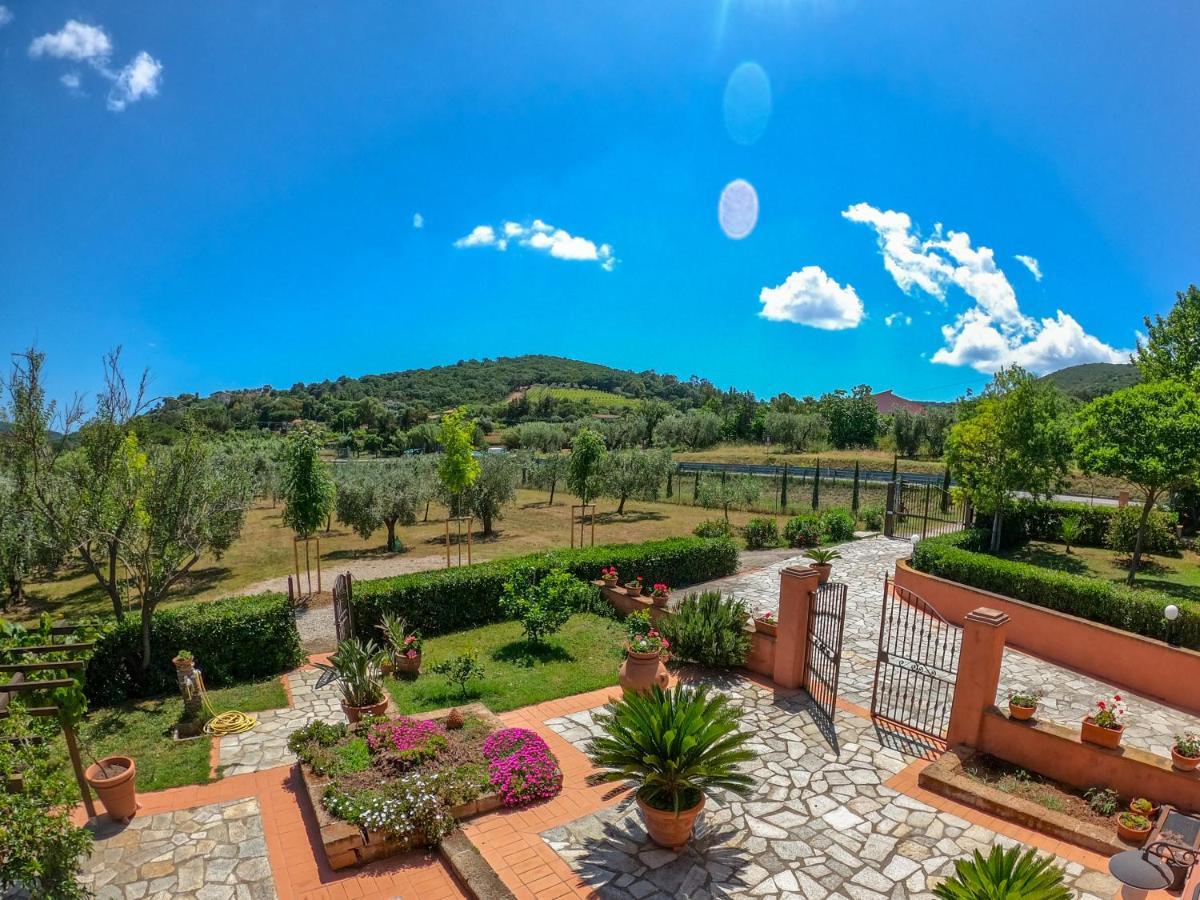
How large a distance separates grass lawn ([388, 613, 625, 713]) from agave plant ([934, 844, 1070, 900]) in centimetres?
541

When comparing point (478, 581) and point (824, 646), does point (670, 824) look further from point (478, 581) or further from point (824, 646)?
point (478, 581)

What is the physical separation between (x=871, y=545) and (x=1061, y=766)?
11949mm

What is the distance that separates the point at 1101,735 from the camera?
6.11m

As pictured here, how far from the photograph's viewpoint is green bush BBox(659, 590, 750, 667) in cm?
887

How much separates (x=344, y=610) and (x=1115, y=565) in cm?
1837

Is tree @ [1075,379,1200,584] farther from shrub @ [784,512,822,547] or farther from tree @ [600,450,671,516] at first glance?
tree @ [600,450,671,516]

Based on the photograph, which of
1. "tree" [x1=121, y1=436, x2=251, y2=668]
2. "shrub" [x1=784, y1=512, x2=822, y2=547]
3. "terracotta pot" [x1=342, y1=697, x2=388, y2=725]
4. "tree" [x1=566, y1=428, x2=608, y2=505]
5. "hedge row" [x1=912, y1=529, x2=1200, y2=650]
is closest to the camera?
"terracotta pot" [x1=342, y1=697, x2=388, y2=725]

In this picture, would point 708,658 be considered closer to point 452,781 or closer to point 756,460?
point 452,781

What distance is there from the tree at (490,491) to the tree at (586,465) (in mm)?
2436

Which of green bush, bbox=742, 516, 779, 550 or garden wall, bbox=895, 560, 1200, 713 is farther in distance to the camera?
green bush, bbox=742, 516, 779, 550

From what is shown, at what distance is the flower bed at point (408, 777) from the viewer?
5191mm

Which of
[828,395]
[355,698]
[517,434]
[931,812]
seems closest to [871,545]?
[931,812]

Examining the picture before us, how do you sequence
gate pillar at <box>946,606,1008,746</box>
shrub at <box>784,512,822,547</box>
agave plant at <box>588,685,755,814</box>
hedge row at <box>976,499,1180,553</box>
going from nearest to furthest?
agave plant at <box>588,685,755,814</box> < gate pillar at <box>946,606,1008,746</box> < hedge row at <box>976,499,1180,553</box> < shrub at <box>784,512,822,547</box>

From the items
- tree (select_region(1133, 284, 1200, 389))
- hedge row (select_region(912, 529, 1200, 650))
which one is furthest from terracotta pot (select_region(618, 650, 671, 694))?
tree (select_region(1133, 284, 1200, 389))
